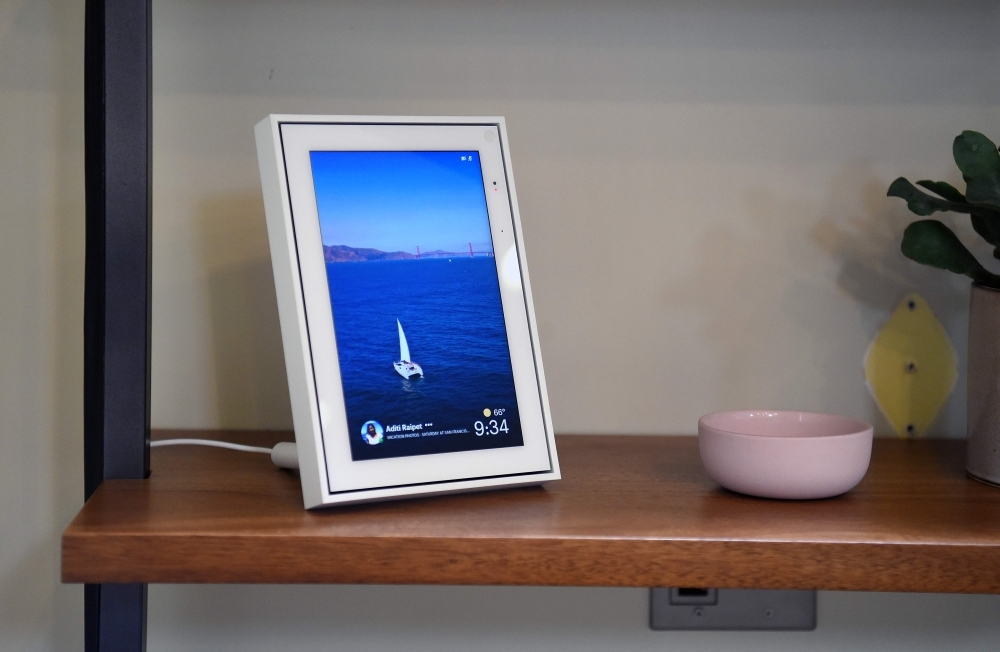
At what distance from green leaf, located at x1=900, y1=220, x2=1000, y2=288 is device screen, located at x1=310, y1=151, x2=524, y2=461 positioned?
0.38 m

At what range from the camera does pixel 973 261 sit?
72 centimetres

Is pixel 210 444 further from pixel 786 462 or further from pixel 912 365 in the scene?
pixel 912 365

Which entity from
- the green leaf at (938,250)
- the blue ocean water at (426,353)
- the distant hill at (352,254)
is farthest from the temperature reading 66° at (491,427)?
the green leaf at (938,250)

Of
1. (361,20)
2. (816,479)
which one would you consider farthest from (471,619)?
(361,20)

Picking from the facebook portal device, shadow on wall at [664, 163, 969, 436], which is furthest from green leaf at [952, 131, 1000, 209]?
the facebook portal device

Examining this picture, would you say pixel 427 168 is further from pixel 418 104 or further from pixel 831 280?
pixel 831 280

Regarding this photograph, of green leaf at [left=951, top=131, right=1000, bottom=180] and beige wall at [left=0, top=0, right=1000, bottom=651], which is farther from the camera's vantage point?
beige wall at [left=0, top=0, right=1000, bottom=651]

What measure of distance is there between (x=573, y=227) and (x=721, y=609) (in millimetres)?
431

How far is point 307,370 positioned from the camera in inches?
23.3

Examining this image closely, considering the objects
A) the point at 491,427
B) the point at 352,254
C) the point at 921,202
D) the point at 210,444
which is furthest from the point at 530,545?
the point at 921,202

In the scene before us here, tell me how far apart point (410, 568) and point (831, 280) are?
22.5 inches

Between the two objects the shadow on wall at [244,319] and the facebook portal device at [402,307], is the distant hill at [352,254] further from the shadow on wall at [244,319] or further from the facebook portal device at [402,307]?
the shadow on wall at [244,319]

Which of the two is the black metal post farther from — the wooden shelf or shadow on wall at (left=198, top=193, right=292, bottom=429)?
shadow on wall at (left=198, top=193, right=292, bottom=429)

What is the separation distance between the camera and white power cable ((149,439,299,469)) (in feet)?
2.27
